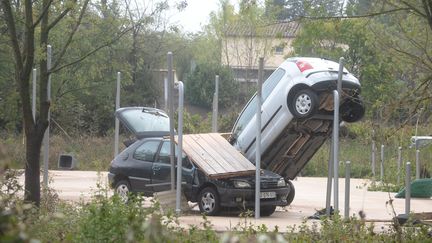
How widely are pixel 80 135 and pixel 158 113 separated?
19457 millimetres

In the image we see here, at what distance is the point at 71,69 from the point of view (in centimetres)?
3941

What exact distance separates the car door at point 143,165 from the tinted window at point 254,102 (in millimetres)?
1774

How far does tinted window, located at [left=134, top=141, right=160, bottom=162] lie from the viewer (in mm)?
18531

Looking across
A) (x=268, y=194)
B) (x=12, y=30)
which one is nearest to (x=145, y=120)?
(x=268, y=194)

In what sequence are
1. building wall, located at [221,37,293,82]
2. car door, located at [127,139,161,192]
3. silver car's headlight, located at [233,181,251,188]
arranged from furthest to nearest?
building wall, located at [221,37,293,82] < car door, located at [127,139,161,192] < silver car's headlight, located at [233,181,251,188]

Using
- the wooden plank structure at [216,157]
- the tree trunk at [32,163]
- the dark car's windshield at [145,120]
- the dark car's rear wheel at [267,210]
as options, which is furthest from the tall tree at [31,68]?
the dark car's windshield at [145,120]

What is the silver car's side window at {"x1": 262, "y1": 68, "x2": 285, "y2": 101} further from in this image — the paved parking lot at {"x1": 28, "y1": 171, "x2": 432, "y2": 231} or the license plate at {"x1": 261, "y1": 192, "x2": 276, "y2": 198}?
the paved parking lot at {"x1": 28, "y1": 171, "x2": 432, "y2": 231}

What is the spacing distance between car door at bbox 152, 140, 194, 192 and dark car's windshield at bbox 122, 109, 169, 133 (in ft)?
6.66

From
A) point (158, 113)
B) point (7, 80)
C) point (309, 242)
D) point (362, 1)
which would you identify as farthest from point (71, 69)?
point (309, 242)

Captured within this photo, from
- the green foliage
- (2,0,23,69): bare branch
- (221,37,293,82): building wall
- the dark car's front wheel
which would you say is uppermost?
(221,37,293,82): building wall

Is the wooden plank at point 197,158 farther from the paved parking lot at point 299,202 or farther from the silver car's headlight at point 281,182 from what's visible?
the silver car's headlight at point 281,182

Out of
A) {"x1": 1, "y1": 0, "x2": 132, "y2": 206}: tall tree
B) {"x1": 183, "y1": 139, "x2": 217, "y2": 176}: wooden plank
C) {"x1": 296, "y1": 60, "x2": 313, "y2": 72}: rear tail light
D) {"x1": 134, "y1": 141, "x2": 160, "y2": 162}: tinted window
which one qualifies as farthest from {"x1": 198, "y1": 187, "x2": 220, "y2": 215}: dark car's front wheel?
{"x1": 1, "y1": 0, "x2": 132, "y2": 206}: tall tree

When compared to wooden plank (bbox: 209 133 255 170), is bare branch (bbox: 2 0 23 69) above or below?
above

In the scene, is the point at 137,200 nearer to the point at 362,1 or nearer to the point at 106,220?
the point at 106,220
